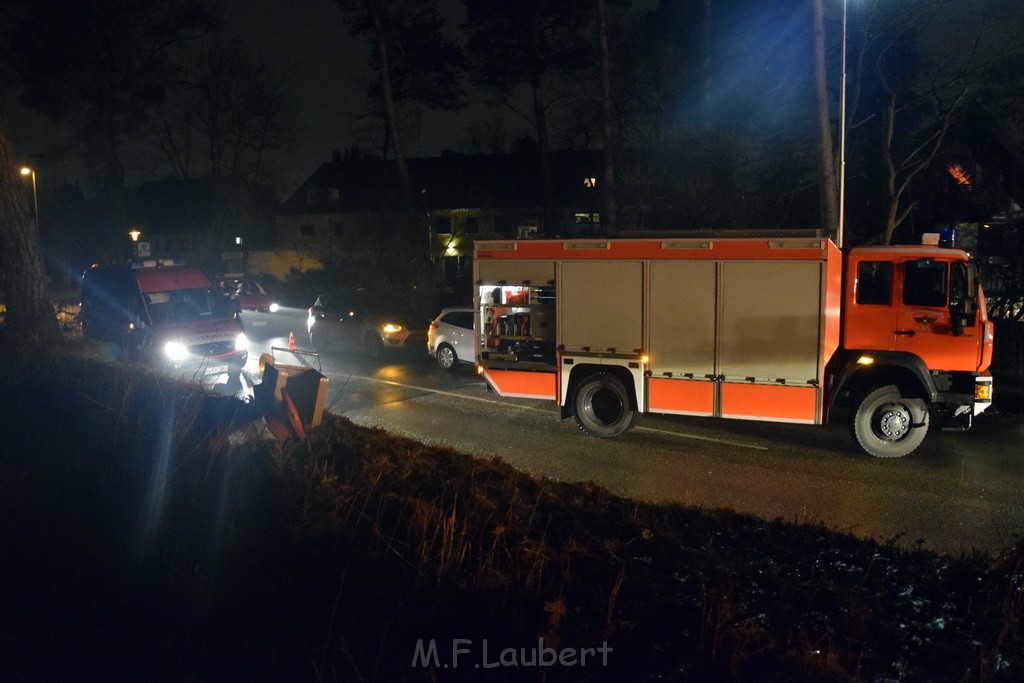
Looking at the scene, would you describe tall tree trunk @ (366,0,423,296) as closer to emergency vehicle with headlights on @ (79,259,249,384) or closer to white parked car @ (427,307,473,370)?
white parked car @ (427,307,473,370)

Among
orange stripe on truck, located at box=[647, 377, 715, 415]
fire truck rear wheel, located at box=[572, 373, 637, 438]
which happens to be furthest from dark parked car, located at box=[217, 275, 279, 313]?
orange stripe on truck, located at box=[647, 377, 715, 415]

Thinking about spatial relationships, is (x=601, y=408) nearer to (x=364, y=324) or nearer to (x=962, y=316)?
(x=962, y=316)

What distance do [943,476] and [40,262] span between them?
41.2 ft

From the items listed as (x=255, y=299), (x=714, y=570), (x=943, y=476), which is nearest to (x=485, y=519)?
(x=714, y=570)

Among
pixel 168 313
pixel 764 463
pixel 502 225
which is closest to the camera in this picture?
pixel 764 463

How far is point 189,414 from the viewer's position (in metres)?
7.13

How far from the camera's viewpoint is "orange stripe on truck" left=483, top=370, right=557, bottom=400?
12.3m

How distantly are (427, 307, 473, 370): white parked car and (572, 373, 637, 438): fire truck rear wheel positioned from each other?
5.87m

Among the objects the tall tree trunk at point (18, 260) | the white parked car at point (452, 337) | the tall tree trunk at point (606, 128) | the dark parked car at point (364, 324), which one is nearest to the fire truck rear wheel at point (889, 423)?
the white parked car at point (452, 337)

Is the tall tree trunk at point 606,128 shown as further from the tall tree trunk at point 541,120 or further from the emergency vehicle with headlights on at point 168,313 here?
the emergency vehicle with headlights on at point 168,313

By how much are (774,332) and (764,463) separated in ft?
5.34

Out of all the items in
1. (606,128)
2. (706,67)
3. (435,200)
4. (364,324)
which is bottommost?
(364,324)

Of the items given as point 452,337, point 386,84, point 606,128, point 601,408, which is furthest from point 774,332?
point 386,84

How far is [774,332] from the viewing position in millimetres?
10867
